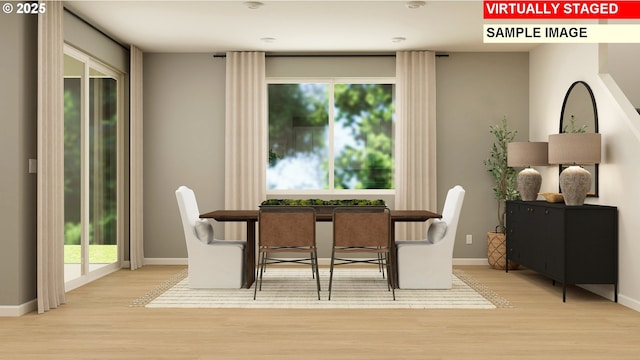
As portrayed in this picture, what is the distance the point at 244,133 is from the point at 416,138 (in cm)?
222

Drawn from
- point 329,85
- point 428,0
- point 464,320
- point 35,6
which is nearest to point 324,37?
point 329,85

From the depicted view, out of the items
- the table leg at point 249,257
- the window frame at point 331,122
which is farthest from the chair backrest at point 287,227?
the window frame at point 331,122

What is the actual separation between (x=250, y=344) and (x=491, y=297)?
8.24 ft

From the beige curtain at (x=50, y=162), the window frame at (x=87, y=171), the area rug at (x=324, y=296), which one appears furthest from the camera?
the window frame at (x=87, y=171)

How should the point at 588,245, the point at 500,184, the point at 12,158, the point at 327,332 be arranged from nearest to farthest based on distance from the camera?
the point at 327,332 → the point at 12,158 → the point at 588,245 → the point at 500,184

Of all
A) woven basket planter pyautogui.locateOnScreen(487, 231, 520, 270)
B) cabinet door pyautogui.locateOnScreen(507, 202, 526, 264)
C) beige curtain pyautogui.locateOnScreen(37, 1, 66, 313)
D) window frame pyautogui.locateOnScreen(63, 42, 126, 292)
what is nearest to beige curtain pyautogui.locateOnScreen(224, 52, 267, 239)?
window frame pyautogui.locateOnScreen(63, 42, 126, 292)

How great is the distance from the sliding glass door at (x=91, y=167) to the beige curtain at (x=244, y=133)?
1.35m

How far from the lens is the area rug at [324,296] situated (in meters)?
4.82

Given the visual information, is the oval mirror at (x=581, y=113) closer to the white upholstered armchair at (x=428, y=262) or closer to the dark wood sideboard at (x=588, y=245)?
the dark wood sideboard at (x=588, y=245)

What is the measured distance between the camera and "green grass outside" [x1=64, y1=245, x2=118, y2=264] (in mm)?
5586

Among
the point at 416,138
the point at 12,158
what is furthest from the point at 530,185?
the point at 12,158

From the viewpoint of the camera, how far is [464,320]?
428 cm

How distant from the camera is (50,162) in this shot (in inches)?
185

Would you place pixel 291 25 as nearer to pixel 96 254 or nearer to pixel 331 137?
pixel 331 137
